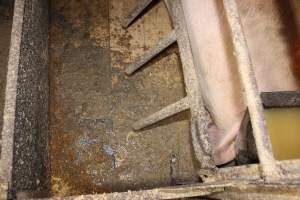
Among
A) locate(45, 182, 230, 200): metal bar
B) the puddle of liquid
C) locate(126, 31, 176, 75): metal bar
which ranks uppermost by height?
locate(126, 31, 176, 75): metal bar

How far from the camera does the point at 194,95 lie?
1.83m

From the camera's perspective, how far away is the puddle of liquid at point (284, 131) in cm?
151

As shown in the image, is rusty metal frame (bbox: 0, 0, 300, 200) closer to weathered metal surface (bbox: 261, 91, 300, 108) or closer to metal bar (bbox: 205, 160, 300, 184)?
metal bar (bbox: 205, 160, 300, 184)

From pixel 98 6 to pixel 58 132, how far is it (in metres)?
1.08

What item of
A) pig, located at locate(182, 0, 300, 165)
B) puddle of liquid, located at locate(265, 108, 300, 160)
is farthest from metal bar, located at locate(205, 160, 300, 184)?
puddle of liquid, located at locate(265, 108, 300, 160)

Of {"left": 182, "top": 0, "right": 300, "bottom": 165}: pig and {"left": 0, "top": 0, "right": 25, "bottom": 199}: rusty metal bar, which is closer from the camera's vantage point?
{"left": 0, "top": 0, "right": 25, "bottom": 199}: rusty metal bar

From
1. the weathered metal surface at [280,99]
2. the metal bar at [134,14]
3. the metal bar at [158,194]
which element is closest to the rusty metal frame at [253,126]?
the metal bar at [158,194]

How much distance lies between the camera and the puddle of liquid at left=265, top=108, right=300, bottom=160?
4.94 ft

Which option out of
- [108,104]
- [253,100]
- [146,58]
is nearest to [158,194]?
[253,100]

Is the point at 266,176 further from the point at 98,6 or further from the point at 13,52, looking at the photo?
the point at 98,6

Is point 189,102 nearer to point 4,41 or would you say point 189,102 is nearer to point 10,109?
point 10,109

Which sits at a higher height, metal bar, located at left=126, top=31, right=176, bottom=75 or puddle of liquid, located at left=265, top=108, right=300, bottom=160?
metal bar, located at left=126, top=31, right=176, bottom=75

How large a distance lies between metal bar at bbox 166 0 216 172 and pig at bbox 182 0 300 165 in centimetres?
4

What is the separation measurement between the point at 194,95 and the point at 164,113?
321 mm
